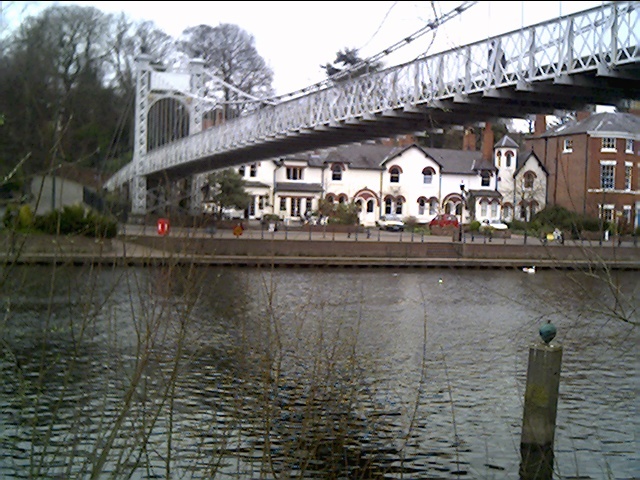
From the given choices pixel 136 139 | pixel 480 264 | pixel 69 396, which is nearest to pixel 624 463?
pixel 69 396

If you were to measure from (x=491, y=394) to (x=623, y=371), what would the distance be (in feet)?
8.55

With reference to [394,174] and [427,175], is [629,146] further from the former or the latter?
[394,174]

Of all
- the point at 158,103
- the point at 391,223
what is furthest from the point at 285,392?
the point at 391,223

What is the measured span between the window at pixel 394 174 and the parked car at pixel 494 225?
1367cm

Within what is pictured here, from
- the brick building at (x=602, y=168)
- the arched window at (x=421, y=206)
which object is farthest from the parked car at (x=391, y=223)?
the brick building at (x=602, y=168)

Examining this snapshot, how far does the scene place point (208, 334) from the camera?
16297 mm

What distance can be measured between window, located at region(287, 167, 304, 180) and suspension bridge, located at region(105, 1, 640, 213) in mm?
20140

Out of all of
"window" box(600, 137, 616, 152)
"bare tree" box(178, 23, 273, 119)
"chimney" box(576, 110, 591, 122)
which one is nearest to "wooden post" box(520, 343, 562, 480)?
"window" box(600, 137, 616, 152)

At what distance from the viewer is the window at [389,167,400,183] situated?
62.6 metres

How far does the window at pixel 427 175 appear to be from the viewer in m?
62.2

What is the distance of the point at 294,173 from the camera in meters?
62.2

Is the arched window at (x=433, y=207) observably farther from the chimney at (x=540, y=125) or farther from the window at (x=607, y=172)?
the window at (x=607, y=172)

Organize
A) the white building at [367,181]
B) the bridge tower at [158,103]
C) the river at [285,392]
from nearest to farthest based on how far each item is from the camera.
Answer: the river at [285,392] < the bridge tower at [158,103] < the white building at [367,181]

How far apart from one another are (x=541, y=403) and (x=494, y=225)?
38138 millimetres
